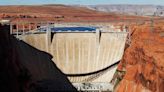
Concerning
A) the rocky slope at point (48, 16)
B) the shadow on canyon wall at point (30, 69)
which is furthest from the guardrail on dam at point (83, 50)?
the rocky slope at point (48, 16)

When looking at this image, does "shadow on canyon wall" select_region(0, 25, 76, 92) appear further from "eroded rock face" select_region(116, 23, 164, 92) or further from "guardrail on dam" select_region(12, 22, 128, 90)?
"eroded rock face" select_region(116, 23, 164, 92)

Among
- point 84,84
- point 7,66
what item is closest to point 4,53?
point 7,66

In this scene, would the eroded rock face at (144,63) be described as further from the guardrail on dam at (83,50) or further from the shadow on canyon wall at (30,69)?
the shadow on canyon wall at (30,69)

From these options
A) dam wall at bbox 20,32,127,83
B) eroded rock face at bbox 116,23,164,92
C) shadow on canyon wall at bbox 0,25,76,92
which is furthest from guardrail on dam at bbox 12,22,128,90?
eroded rock face at bbox 116,23,164,92

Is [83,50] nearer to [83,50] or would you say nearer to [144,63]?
[83,50]

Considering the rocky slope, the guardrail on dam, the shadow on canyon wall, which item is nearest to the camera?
the shadow on canyon wall

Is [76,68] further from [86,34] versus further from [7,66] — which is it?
[7,66]

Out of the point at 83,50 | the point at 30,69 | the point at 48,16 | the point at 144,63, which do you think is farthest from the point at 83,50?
the point at 48,16
